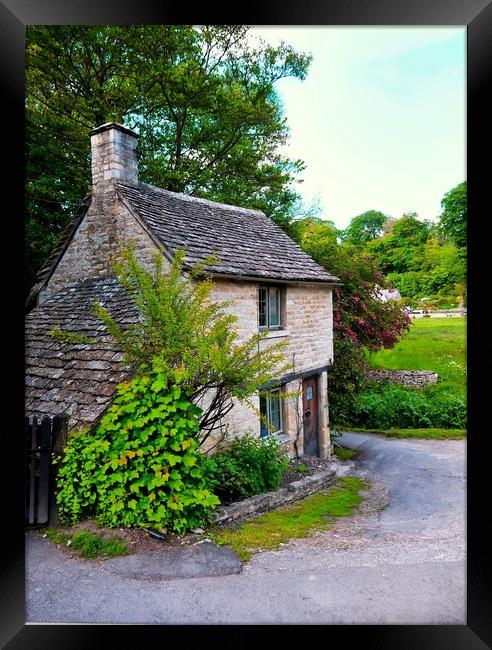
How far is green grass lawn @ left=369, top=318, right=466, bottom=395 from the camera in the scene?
17.8 feet

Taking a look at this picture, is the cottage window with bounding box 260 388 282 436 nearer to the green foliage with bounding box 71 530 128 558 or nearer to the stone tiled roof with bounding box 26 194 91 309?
the green foliage with bounding box 71 530 128 558

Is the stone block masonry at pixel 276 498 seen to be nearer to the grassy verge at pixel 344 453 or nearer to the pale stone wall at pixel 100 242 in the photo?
the grassy verge at pixel 344 453

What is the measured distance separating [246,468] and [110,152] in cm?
548

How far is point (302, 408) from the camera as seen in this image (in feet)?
29.3

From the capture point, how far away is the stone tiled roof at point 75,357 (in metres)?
4.82

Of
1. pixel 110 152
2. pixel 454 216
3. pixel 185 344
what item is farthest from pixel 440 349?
pixel 110 152

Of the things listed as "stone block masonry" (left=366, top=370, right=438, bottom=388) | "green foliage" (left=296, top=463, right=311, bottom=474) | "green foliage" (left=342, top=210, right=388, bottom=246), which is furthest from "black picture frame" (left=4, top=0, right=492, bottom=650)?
"green foliage" (left=296, top=463, right=311, bottom=474)

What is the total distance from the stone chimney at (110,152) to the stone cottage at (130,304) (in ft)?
0.05

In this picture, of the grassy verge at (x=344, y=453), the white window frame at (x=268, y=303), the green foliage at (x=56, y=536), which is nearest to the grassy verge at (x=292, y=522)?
the green foliage at (x=56, y=536)

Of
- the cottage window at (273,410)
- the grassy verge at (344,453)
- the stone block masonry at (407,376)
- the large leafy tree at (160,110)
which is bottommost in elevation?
the grassy verge at (344,453)

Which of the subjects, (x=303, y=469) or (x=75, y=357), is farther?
(x=303, y=469)

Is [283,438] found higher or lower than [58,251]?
lower

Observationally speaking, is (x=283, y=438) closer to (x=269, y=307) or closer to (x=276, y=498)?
(x=276, y=498)
